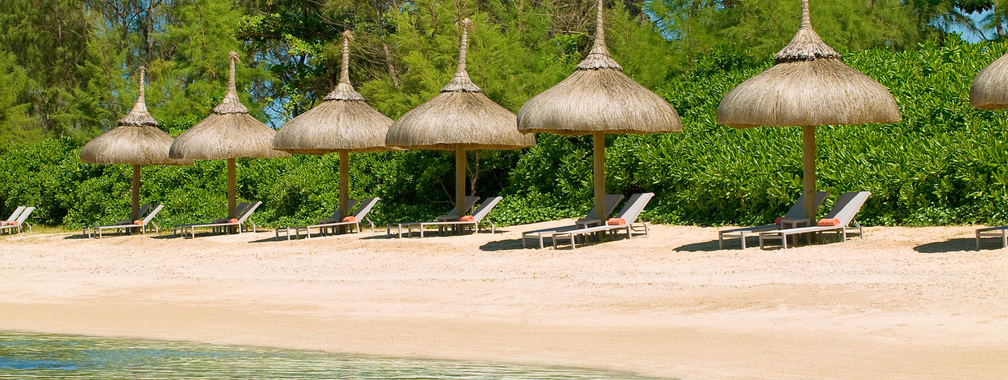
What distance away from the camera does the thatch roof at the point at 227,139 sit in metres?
16.4

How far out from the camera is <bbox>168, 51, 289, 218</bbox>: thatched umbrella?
647 inches

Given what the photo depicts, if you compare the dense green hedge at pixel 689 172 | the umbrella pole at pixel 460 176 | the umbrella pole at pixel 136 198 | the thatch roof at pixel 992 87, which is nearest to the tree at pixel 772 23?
the dense green hedge at pixel 689 172

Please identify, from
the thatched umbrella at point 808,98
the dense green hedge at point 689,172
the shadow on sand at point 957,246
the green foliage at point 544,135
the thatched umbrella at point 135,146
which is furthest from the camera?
the thatched umbrella at point 135,146

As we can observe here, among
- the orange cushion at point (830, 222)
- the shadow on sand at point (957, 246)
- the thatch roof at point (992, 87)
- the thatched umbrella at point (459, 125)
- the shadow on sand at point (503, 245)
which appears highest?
the thatched umbrella at point (459, 125)

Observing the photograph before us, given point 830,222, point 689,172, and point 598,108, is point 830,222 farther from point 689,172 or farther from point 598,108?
point 689,172

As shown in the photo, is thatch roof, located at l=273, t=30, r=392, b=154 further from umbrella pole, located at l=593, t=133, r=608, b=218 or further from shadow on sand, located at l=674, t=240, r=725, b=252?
shadow on sand, located at l=674, t=240, r=725, b=252

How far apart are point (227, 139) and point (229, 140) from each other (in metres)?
0.04

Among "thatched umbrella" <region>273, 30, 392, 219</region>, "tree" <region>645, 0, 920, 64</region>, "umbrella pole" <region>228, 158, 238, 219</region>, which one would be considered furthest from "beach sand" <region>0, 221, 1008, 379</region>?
"tree" <region>645, 0, 920, 64</region>

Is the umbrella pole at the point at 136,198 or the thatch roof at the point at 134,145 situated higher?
the thatch roof at the point at 134,145

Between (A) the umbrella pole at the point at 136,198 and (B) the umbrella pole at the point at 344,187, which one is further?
(A) the umbrella pole at the point at 136,198

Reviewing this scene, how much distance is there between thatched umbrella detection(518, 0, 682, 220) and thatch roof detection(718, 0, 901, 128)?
1180 millimetres

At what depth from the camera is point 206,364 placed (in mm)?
6934

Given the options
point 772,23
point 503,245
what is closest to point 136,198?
point 503,245

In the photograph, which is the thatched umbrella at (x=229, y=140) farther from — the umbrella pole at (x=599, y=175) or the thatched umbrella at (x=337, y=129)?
the umbrella pole at (x=599, y=175)
